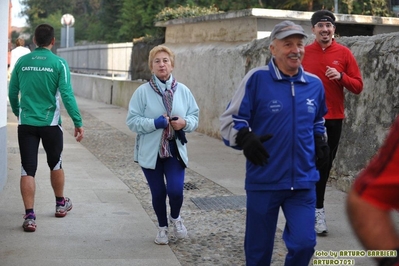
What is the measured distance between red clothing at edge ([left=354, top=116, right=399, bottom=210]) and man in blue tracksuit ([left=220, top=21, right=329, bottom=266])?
7.06ft

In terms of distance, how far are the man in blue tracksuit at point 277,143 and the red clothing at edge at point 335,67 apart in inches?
81.3

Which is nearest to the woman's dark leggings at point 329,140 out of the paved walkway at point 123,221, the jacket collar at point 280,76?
the paved walkway at point 123,221

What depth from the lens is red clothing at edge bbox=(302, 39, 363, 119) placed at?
21.1ft

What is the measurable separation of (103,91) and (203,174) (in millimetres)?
15786

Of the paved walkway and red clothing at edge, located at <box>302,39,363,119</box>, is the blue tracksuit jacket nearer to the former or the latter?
the paved walkway

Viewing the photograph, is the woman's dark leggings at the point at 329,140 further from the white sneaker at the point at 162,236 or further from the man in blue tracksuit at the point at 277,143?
the man in blue tracksuit at the point at 277,143

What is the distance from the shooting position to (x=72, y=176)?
9625 mm

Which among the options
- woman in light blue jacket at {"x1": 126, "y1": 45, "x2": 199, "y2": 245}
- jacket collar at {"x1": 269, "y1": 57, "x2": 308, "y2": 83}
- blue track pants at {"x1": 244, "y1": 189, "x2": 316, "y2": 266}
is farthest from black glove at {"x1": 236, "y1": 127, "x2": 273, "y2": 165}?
woman in light blue jacket at {"x1": 126, "y1": 45, "x2": 199, "y2": 245}

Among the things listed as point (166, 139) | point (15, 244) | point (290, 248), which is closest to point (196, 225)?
point (166, 139)

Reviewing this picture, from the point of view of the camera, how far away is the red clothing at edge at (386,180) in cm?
203

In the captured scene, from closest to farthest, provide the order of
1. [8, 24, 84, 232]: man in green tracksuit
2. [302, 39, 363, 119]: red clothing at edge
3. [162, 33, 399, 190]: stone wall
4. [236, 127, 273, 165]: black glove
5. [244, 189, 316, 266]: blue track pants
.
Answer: [236, 127, 273, 165]: black glove → [244, 189, 316, 266]: blue track pants → [302, 39, 363, 119]: red clothing at edge → [8, 24, 84, 232]: man in green tracksuit → [162, 33, 399, 190]: stone wall

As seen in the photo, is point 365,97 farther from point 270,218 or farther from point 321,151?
point 270,218

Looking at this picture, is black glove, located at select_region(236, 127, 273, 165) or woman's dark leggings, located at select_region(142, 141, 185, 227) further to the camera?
woman's dark leggings, located at select_region(142, 141, 185, 227)

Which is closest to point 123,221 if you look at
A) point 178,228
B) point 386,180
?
point 178,228
